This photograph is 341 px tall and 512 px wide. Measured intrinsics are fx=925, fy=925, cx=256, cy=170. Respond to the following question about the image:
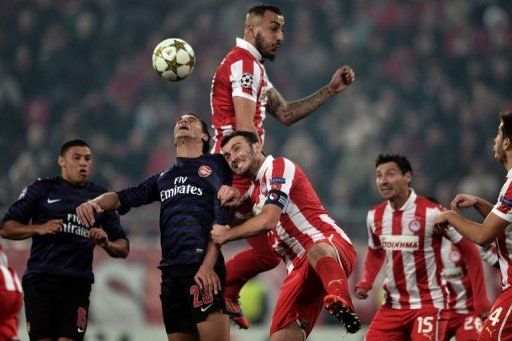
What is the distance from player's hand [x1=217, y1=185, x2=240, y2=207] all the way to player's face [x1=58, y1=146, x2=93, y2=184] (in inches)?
69.6

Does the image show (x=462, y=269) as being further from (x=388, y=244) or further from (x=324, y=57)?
(x=324, y=57)

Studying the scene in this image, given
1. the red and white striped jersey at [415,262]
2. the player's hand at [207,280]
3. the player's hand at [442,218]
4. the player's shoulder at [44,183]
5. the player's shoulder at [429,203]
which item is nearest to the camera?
the player's hand at [207,280]

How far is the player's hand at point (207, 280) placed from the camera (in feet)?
20.7

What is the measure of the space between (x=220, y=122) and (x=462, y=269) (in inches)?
100

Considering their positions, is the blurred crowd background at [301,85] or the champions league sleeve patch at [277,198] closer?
the champions league sleeve patch at [277,198]

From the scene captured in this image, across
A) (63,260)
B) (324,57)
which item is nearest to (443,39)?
(324,57)

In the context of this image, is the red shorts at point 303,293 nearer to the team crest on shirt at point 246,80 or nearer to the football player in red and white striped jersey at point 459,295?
the team crest on shirt at point 246,80

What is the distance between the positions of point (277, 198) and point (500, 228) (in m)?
1.51

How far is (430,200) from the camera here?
8.22 metres

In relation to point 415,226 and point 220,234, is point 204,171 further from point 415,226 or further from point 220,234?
point 415,226

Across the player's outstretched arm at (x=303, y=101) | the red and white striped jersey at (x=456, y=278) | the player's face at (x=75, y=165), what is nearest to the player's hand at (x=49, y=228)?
the player's face at (x=75, y=165)

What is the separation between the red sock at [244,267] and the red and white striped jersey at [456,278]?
160 cm

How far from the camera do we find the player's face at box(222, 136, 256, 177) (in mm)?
6676

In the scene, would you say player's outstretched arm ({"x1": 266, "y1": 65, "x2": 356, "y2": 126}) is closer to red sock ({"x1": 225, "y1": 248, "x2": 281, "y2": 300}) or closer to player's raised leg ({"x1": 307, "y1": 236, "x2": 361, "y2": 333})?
red sock ({"x1": 225, "y1": 248, "x2": 281, "y2": 300})
